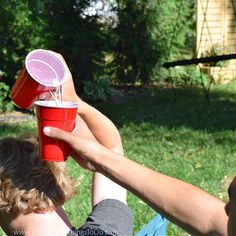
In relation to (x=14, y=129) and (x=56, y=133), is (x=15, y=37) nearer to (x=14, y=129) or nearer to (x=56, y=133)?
(x=14, y=129)

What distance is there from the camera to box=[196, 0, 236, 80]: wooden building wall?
13.4 metres

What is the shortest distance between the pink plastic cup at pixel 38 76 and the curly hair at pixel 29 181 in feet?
0.56

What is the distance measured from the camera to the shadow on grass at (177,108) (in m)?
8.55

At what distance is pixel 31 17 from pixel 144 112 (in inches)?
96.3

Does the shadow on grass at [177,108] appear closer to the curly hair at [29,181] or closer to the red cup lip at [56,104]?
the curly hair at [29,181]

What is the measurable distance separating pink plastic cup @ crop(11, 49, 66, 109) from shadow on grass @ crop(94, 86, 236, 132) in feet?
19.3

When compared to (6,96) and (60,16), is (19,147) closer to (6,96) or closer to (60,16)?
(6,96)

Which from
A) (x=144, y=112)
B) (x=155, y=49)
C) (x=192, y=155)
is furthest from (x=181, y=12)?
(x=192, y=155)

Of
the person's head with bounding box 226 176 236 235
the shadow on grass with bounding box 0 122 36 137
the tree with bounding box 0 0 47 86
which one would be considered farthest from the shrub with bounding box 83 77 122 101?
the person's head with bounding box 226 176 236 235

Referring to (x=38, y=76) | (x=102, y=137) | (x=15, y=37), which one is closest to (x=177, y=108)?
(x=15, y=37)

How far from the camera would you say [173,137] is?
7.54m

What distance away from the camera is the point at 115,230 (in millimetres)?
2238

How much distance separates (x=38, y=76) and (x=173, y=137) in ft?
17.8

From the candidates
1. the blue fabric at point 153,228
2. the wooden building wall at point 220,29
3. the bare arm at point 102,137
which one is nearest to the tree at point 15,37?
the wooden building wall at point 220,29
